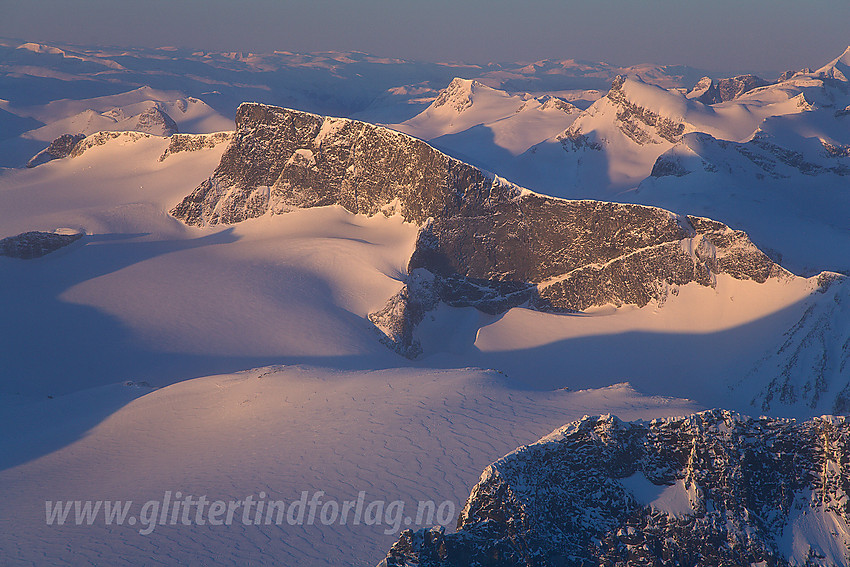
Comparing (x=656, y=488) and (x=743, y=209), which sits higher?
(x=656, y=488)

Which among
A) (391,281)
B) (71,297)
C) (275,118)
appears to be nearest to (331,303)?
(391,281)

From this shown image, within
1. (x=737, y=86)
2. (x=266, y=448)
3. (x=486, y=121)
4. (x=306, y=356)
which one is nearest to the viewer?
(x=266, y=448)

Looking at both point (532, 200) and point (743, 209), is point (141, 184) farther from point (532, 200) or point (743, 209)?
point (743, 209)

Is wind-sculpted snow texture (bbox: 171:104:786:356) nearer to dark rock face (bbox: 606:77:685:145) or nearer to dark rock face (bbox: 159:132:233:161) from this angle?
dark rock face (bbox: 159:132:233:161)

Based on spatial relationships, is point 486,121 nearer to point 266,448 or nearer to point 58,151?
point 58,151

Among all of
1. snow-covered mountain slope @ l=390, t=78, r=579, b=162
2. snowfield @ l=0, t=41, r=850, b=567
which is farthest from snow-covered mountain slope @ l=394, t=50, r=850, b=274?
snow-covered mountain slope @ l=390, t=78, r=579, b=162

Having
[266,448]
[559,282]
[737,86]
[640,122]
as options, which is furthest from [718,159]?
[737,86]
